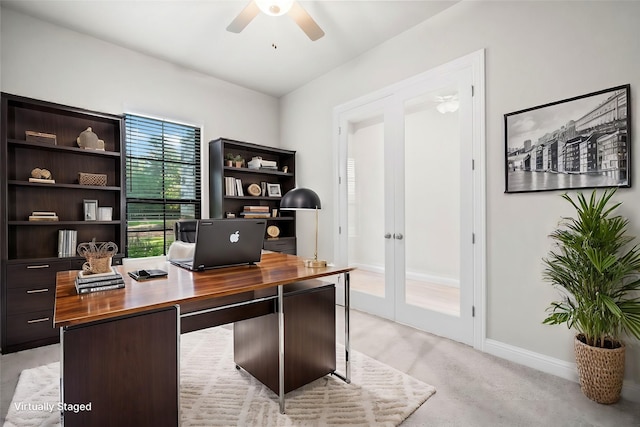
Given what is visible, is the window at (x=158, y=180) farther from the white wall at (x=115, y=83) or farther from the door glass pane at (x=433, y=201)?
the door glass pane at (x=433, y=201)

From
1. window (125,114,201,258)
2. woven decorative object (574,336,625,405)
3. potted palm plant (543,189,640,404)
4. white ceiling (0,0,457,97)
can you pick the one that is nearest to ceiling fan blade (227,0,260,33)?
white ceiling (0,0,457,97)

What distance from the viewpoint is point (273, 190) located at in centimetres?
466

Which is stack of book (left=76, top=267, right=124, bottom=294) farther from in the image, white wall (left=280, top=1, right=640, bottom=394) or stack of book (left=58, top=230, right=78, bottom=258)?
white wall (left=280, top=1, right=640, bottom=394)

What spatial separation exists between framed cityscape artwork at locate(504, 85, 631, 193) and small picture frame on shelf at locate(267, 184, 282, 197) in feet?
9.88

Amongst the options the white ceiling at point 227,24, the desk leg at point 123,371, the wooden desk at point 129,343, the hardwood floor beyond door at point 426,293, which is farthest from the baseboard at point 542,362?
the white ceiling at point 227,24

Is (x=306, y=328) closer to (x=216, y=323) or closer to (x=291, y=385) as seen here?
(x=291, y=385)

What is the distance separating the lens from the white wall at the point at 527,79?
6.72ft

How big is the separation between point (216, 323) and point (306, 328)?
0.57 metres

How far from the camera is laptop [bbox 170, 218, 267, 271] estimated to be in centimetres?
183

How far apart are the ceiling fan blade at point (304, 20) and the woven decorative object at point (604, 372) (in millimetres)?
2851

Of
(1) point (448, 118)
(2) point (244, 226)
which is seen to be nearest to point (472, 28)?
(1) point (448, 118)

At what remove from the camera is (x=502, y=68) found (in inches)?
101

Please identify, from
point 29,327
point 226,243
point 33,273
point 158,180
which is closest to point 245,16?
point 226,243

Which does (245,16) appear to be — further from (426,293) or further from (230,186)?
(426,293)
